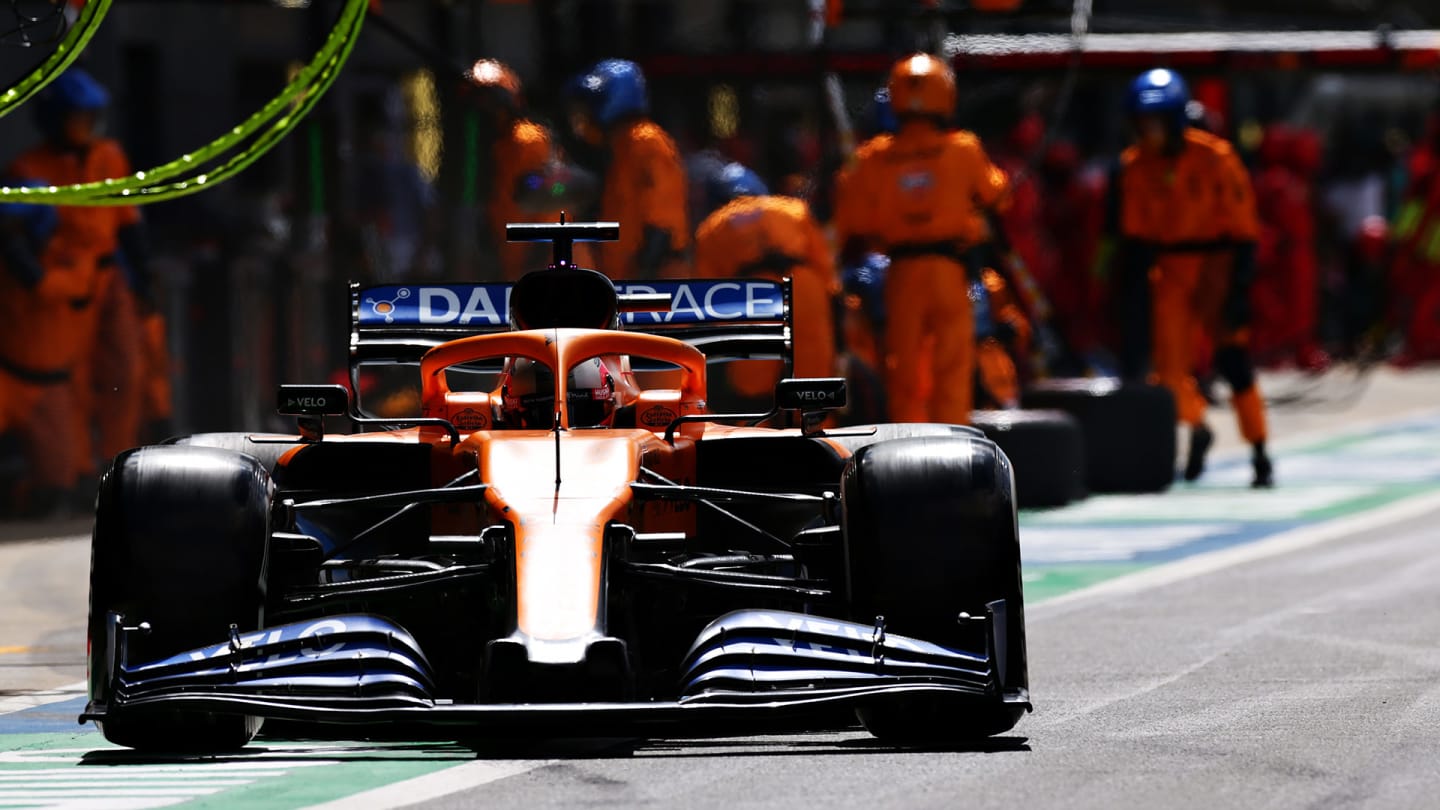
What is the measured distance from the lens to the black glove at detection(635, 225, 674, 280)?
16.9m

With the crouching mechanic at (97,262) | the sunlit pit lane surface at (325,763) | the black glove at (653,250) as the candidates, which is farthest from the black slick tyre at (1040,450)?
the crouching mechanic at (97,262)

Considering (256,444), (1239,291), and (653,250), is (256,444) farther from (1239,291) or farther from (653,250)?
(1239,291)

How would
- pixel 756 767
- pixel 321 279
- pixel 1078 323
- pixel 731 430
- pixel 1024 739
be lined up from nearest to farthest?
pixel 756 767 < pixel 1024 739 < pixel 731 430 < pixel 321 279 < pixel 1078 323

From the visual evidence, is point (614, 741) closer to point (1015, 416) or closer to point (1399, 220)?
point (1015, 416)

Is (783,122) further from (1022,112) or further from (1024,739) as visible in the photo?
(1024,739)

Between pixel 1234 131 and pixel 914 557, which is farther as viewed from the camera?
pixel 1234 131

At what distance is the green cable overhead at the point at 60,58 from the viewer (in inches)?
400

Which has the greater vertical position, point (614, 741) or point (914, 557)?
point (914, 557)

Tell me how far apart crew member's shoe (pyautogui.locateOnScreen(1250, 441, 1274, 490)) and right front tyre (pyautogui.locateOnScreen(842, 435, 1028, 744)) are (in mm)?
10111

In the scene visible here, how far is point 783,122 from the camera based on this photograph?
89.8 feet

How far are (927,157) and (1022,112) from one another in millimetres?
12350

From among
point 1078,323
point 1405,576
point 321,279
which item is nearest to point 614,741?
point 1405,576

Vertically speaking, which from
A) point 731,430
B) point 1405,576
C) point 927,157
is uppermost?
point 927,157

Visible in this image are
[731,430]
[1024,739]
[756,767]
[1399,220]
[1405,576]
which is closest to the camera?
[756,767]
